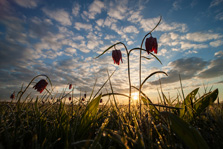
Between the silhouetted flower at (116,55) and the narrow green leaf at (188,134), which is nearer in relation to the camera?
the narrow green leaf at (188,134)

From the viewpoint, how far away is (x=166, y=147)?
1.01 metres

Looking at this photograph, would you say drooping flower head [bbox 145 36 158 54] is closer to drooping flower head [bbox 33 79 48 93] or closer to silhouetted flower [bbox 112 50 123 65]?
silhouetted flower [bbox 112 50 123 65]

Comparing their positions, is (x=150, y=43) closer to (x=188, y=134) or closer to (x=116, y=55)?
(x=116, y=55)

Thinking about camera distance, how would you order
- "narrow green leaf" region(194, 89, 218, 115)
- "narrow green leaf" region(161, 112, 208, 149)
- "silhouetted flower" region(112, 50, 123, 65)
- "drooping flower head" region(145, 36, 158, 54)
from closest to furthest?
"narrow green leaf" region(161, 112, 208, 149) → "narrow green leaf" region(194, 89, 218, 115) → "drooping flower head" region(145, 36, 158, 54) → "silhouetted flower" region(112, 50, 123, 65)

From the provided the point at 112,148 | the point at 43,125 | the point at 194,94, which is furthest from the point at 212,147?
the point at 43,125

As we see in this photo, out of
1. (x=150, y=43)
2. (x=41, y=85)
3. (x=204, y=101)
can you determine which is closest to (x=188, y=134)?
(x=204, y=101)

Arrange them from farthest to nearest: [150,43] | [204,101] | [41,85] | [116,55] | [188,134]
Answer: [41,85] < [116,55] < [150,43] < [204,101] < [188,134]

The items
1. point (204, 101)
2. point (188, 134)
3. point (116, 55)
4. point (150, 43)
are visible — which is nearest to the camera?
point (188, 134)

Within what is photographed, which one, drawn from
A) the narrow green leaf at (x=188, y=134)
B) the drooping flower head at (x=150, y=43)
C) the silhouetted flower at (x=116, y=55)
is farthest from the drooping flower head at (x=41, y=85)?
the narrow green leaf at (x=188, y=134)

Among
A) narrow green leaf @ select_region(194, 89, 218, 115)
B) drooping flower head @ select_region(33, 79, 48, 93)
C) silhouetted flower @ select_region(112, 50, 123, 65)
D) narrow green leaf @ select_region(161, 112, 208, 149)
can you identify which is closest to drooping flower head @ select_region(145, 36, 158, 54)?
silhouetted flower @ select_region(112, 50, 123, 65)

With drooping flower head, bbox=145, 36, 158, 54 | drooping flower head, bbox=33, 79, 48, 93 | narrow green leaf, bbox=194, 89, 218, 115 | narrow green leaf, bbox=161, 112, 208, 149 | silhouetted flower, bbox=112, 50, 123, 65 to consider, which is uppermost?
drooping flower head, bbox=145, 36, 158, 54

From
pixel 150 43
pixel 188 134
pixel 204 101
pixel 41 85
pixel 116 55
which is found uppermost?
pixel 150 43

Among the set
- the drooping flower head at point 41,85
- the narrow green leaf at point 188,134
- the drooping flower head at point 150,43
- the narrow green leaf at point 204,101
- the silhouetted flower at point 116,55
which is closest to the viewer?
the narrow green leaf at point 188,134

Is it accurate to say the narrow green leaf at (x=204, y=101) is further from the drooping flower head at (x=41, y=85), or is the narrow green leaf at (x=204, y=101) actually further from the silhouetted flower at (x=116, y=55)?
the drooping flower head at (x=41, y=85)
